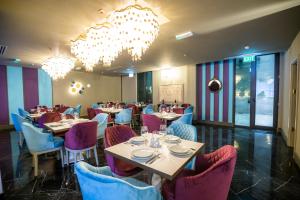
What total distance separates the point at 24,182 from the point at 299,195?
4.04 m

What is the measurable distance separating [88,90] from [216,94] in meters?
6.97

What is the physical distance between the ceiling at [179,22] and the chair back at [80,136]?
6.01 ft

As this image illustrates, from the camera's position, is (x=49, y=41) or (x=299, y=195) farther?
(x=49, y=41)

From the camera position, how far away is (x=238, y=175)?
8.48 ft

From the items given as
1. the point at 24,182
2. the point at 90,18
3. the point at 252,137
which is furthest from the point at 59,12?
the point at 252,137

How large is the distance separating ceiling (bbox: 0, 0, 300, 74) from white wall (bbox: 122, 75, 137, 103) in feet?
19.4

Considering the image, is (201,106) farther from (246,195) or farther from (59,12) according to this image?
(59,12)

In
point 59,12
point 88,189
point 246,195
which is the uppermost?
point 59,12

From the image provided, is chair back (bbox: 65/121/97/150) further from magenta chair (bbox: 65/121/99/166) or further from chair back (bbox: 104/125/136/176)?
chair back (bbox: 104/125/136/176)

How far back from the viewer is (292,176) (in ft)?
8.24

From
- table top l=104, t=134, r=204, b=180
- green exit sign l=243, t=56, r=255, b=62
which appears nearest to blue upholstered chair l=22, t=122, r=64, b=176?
table top l=104, t=134, r=204, b=180

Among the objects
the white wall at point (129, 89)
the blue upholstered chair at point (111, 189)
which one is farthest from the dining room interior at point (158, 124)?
the white wall at point (129, 89)

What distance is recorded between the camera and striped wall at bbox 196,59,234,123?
620 centimetres

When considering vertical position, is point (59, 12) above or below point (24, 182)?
above
